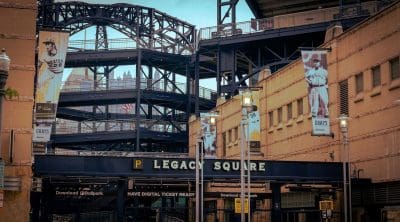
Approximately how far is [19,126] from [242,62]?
42.8 metres

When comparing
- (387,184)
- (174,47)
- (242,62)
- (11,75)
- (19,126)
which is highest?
(174,47)

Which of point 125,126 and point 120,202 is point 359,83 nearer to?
point 120,202

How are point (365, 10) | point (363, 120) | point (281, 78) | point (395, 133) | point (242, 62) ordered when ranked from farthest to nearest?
point (242, 62)
point (365, 10)
point (281, 78)
point (363, 120)
point (395, 133)

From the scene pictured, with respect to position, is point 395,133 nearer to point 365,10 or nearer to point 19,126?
point 19,126

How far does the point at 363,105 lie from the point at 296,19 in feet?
75.5

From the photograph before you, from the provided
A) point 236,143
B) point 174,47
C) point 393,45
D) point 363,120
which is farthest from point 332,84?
point 174,47

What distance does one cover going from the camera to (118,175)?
116 feet

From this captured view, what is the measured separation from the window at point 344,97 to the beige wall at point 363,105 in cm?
31

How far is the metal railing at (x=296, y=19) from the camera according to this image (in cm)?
5516

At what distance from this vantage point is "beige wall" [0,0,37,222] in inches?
1146

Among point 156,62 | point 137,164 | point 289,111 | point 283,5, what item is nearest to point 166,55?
point 156,62

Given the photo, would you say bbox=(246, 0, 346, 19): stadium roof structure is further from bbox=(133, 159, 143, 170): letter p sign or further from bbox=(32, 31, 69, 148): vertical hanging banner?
bbox=(133, 159, 143, 170): letter p sign

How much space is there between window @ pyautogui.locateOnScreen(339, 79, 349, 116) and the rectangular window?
498cm

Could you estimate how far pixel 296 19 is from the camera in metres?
59.6
